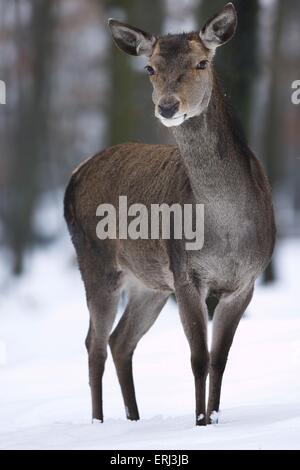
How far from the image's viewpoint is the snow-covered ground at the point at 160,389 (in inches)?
232

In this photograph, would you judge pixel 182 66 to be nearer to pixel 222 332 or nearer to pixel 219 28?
pixel 219 28

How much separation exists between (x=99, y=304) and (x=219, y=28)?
217cm

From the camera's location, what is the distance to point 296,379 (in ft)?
26.3

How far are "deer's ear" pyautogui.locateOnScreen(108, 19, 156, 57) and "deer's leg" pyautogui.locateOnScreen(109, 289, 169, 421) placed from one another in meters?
1.87

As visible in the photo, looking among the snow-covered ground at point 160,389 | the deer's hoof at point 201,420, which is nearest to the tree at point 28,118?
the snow-covered ground at point 160,389

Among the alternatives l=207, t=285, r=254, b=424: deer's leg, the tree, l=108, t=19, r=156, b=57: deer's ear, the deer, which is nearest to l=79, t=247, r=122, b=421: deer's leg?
A: the deer

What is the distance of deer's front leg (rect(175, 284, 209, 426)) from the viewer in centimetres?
668

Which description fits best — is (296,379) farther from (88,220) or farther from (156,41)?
(156,41)

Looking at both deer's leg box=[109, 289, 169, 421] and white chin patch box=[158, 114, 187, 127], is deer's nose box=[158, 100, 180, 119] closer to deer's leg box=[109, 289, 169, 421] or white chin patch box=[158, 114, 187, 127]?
white chin patch box=[158, 114, 187, 127]

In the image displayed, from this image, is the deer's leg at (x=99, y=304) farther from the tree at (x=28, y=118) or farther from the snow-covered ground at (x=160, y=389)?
the tree at (x=28, y=118)

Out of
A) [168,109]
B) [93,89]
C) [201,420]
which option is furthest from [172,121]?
[93,89]

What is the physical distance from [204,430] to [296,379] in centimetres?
216

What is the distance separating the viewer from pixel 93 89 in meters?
31.7
